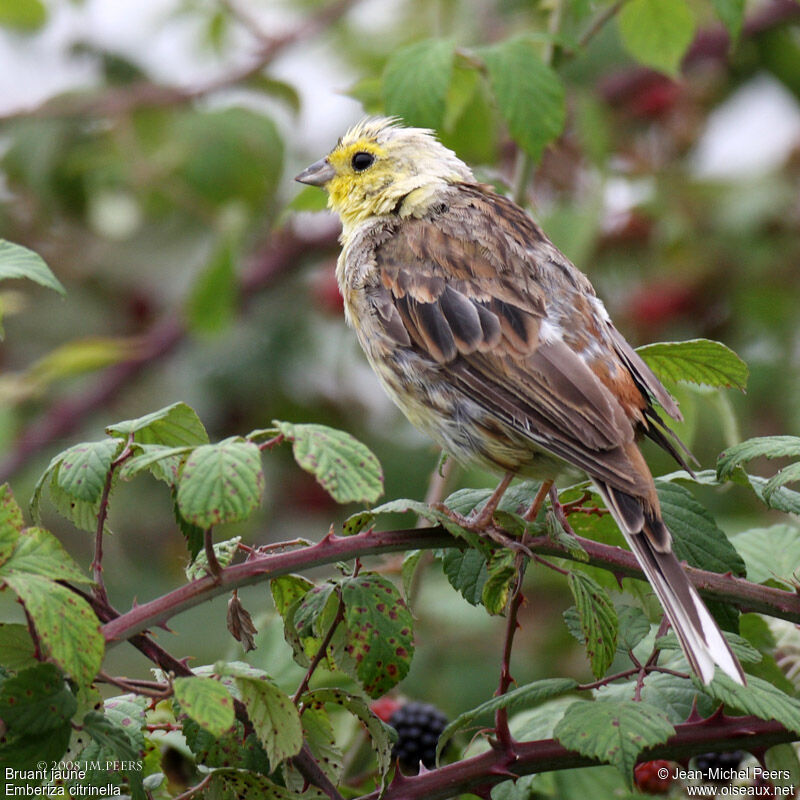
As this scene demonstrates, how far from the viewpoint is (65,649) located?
1.56 m

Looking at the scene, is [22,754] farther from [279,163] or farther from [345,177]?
[279,163]

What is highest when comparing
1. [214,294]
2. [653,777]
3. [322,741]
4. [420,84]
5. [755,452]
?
[420,84]

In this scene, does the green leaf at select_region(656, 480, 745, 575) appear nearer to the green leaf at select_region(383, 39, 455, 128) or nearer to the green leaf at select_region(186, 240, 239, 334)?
the green leaf at select_region(383, 39, 455, 128)

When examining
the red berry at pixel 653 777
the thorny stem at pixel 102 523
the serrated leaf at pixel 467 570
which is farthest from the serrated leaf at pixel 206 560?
the red berry at pixel 653 777

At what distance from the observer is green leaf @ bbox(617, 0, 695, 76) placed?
3.02 metres

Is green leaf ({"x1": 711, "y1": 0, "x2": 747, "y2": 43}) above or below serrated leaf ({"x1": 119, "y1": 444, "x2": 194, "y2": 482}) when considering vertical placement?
above

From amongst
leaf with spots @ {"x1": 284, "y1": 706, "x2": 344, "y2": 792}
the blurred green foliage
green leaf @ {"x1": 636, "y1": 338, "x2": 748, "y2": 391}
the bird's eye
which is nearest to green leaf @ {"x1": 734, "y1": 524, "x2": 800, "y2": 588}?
green leaf @ {"x1": 636, "y1": 338, "x2": 748, "y2": 391}

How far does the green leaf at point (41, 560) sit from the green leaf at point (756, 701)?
91 cm

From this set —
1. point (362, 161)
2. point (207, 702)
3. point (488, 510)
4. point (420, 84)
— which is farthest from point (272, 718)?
point (362, 161)

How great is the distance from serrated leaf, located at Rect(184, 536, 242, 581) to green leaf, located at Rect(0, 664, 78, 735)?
10.5 inches

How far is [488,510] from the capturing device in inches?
86.5

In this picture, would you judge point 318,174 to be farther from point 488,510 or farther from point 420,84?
point 488,510

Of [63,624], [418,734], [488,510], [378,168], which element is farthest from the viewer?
[378,168]

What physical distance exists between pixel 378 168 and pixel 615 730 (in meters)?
2.04
